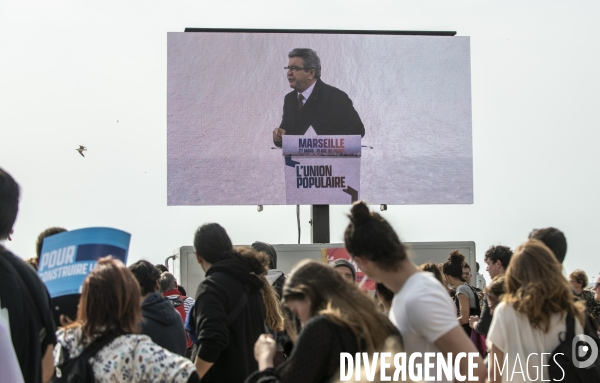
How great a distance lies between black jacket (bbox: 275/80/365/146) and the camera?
14.3m

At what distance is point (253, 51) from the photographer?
14.5m

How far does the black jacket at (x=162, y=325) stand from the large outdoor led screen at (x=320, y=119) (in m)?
9.34

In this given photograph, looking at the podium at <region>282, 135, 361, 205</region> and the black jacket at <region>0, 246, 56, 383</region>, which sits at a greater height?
the podium at <region>282, 135, 361, 205</region>

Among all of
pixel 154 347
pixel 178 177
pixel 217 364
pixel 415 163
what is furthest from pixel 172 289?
pixel 415 163

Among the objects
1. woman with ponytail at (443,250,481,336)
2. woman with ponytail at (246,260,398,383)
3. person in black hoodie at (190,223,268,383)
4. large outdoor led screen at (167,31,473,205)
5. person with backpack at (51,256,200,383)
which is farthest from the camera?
large outdoor led screen at (167,31,473,205)

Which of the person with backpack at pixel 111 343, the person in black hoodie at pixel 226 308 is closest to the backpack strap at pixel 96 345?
the person with backpack at pixel 111 343

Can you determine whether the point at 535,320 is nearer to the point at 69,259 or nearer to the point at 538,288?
the point at 538,288

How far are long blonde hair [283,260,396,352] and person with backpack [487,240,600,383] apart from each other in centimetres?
97

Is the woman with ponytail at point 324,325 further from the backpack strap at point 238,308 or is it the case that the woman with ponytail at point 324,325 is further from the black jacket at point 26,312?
the backpack strap at point 238,308

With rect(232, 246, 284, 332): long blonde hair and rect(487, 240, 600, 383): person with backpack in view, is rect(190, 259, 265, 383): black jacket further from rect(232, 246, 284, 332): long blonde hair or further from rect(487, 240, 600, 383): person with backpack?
rect(487, 240, 600, 383): person with backpack

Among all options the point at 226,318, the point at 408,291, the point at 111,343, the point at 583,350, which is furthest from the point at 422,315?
the point at 226,318

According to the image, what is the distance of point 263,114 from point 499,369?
10784 millimetres

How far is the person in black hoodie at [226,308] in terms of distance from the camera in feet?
14.4
